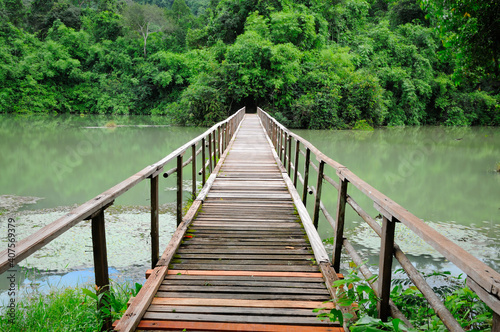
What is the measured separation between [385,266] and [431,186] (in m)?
9.64

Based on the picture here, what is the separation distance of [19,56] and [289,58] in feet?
93.4

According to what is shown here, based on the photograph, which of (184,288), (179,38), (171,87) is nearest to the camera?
(184,288)

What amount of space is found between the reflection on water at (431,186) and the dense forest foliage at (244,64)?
491cm

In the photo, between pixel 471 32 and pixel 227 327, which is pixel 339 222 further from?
pixel 471 32

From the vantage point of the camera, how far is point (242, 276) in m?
2.89

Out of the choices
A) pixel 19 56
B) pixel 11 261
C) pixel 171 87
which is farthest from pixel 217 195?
pixel 19 56

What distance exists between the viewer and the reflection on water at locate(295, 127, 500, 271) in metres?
6.42

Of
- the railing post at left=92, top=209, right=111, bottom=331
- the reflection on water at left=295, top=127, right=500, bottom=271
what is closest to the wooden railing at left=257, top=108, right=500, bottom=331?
the railing post at left=92, top=209, right=111, bottom=331

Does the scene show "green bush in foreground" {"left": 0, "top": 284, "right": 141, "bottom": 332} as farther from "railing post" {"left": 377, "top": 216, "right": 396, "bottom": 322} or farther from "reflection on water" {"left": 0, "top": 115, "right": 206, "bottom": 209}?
"reflection on water" {"left": 0, "top": 115, "right": 206, "bottom": 209}

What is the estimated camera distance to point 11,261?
4.06 feet

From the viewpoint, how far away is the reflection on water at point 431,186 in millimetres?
6421

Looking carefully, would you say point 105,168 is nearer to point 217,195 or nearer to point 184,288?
point 217,195

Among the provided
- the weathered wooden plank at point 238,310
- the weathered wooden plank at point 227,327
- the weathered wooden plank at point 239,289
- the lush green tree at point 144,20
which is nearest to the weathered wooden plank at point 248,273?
the weathered wooden plank at point 239,289

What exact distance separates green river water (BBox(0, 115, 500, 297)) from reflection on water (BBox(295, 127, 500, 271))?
2cm
